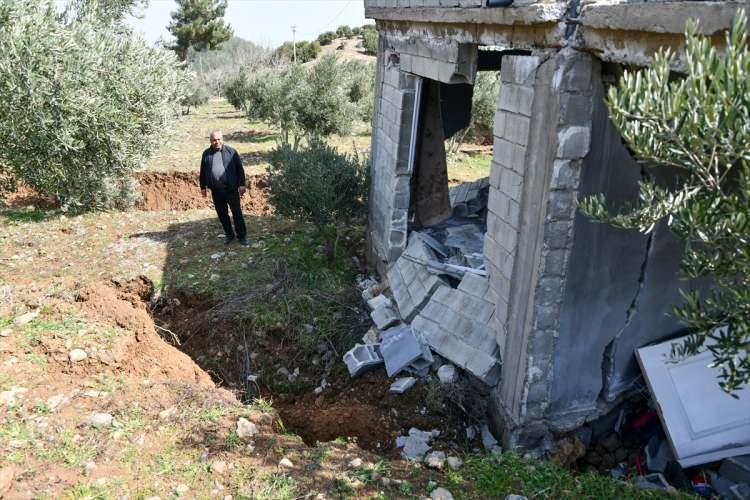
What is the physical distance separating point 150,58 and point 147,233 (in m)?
3.02

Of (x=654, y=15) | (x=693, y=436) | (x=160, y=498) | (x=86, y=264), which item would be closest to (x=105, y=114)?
(x=86, y=264)

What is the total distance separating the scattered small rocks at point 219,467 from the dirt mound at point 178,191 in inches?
301

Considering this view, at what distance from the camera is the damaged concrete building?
11.6 feet

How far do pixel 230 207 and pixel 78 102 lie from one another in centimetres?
278

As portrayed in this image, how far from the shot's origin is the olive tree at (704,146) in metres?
1.90

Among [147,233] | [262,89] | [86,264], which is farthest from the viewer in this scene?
[262,89]

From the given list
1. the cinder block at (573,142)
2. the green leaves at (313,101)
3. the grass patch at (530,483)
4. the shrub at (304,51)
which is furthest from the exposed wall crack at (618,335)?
the shrub at (304,51)

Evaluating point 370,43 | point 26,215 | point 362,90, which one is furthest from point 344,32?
point 26,215

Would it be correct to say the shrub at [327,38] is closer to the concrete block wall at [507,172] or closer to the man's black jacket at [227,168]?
the man's black jacket at [227,168]

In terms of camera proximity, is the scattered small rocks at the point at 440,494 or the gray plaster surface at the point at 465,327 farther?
the gray plaster surface at the point at 465,327

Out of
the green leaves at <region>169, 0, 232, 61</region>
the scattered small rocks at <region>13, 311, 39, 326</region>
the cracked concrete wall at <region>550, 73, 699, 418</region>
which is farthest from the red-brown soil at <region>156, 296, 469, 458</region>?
the green leaves at <region>169, 0, 232, 61</region>

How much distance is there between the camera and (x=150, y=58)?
9.39 metres

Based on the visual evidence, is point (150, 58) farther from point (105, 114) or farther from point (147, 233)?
point (147, 233)

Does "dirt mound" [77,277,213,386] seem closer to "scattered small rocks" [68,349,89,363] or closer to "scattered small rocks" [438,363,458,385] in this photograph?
"scattered small rocks" [68,349,89,363]
